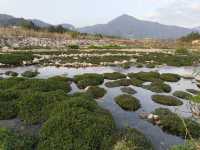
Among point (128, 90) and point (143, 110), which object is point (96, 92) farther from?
point (143, 110)

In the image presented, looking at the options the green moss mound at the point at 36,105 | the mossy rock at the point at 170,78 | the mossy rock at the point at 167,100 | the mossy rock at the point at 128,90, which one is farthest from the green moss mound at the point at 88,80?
the mossy rock at the point at 170,78

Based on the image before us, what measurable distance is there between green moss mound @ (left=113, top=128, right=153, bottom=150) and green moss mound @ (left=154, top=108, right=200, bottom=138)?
2.26 metres

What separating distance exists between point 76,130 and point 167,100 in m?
8.34

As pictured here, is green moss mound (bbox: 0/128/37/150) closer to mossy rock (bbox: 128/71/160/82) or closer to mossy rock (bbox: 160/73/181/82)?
mossy rock (bbox: 128/71/160/82)

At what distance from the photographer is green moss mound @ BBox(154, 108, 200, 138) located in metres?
11.9

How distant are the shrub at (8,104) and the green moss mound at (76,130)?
2605 millimetres

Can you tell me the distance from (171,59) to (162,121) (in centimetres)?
2434

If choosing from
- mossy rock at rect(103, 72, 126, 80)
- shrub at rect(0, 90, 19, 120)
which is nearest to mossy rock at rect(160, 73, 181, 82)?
mossy rock at rect(103, 72, 126, 80)

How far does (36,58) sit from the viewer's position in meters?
30.9

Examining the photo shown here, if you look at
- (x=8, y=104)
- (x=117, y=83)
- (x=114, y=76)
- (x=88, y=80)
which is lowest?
(x=114, y=76)

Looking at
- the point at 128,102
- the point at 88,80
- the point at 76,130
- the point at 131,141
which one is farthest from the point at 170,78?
the point at 76,130

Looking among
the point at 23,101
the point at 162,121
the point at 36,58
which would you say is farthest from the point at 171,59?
the point at 23,101

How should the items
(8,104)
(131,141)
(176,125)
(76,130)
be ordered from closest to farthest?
(131,141)
(76,130)
(176,125)
(8,104)

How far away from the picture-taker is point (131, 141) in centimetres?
988
